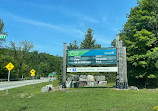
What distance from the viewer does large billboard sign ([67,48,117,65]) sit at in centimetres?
1359

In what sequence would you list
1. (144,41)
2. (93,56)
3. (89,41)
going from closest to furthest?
(93,56), (144,41), (89,41)

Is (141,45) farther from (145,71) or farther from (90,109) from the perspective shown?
(90,109)

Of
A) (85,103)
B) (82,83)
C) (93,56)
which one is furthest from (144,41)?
(85,103)

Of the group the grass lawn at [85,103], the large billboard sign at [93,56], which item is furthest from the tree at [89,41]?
the grass lawn at [85,103]

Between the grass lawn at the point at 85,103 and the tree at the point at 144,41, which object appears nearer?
the grass lawn at the point at 85,103

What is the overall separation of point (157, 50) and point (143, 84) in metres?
6.39

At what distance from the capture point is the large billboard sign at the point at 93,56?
1359 centimetres

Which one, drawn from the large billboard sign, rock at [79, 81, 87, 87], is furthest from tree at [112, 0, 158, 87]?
rock at [79, 81, 87, 87]

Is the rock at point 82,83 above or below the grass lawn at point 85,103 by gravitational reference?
below

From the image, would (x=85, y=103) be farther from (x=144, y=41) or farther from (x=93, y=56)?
(x=144, y=41)

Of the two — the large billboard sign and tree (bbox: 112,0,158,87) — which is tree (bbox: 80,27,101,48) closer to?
tree (bbox: 112,0,158,87)

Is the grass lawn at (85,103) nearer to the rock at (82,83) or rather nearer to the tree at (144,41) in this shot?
the tree at (144,41)

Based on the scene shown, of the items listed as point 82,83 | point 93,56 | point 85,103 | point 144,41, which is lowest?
point 82,83

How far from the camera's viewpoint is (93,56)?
13.8 meters
